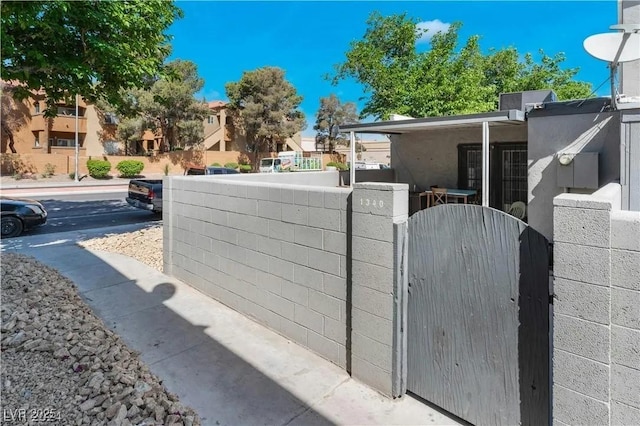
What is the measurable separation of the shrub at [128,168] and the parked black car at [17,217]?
22884mm

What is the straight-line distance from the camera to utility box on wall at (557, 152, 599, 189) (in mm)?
6656

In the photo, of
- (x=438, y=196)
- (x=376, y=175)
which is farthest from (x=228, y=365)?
(x=376, y=175)

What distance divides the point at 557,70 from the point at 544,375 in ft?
98.0

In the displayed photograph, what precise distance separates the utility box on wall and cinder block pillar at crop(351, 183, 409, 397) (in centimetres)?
513

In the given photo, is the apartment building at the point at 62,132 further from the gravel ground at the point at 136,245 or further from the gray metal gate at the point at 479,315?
the gray metal gate at the point at 479,315

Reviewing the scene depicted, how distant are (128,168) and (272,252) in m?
31.4

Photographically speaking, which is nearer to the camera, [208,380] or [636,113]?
[208,380]

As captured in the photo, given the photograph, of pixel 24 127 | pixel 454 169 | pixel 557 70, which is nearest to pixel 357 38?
pixel 557 70

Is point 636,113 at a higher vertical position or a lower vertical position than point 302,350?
higher

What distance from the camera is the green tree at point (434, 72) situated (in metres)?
19.0

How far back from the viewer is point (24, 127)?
3225 cm

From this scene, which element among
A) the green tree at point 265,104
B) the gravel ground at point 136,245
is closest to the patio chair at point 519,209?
the gravel ground at point 136,245

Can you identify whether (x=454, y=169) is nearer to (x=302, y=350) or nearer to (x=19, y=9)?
(x=302, y=350)

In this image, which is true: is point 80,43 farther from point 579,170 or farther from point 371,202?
point 579,170
